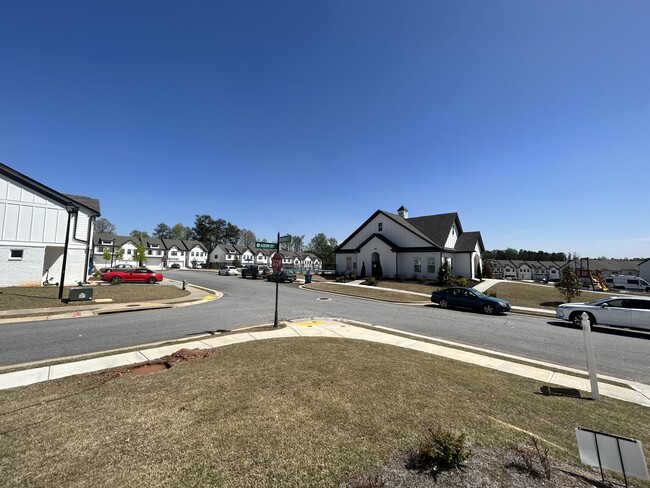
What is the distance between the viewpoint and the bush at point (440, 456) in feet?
10.6

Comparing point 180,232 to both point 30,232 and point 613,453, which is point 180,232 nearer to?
point 30,232

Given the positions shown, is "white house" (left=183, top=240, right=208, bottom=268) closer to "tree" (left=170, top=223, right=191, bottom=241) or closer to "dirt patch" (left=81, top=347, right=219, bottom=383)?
"tree" (left=170, top=223, right=191, bottom=241)

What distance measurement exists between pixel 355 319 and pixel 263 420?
10417mm

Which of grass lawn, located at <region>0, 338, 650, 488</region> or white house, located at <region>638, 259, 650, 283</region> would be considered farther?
white house, located at <region>638, 259, 650, 283</region>

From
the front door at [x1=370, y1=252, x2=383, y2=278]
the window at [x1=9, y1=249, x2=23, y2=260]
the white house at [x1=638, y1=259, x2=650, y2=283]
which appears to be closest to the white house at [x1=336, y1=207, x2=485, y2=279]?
the front door at [x1=370, y1=252, x2=383, y2=278]

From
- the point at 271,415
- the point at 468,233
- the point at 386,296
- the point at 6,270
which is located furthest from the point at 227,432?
the point at 468,233

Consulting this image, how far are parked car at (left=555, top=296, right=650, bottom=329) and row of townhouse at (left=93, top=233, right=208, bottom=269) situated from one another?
69.0 m

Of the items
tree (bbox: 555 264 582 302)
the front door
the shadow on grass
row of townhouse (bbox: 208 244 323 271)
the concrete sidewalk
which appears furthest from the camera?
row of townhouse (bbox: 208 244 323 271)

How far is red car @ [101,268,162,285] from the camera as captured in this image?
27141 mm

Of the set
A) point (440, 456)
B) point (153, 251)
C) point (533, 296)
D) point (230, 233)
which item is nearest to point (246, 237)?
point (230, 233)

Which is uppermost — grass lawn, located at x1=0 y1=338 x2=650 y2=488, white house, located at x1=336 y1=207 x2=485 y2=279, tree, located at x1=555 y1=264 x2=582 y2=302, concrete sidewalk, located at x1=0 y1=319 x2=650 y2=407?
white house, located at x1=336 y1=207 x2=485 y2=279

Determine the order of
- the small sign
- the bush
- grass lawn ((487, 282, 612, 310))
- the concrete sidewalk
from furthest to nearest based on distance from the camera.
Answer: grass lawn ((487, 282, 612, 310))
the concrete sidewalk
the bush
the small sign

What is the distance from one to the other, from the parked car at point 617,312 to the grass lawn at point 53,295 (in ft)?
76.5

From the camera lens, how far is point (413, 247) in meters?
34.2
